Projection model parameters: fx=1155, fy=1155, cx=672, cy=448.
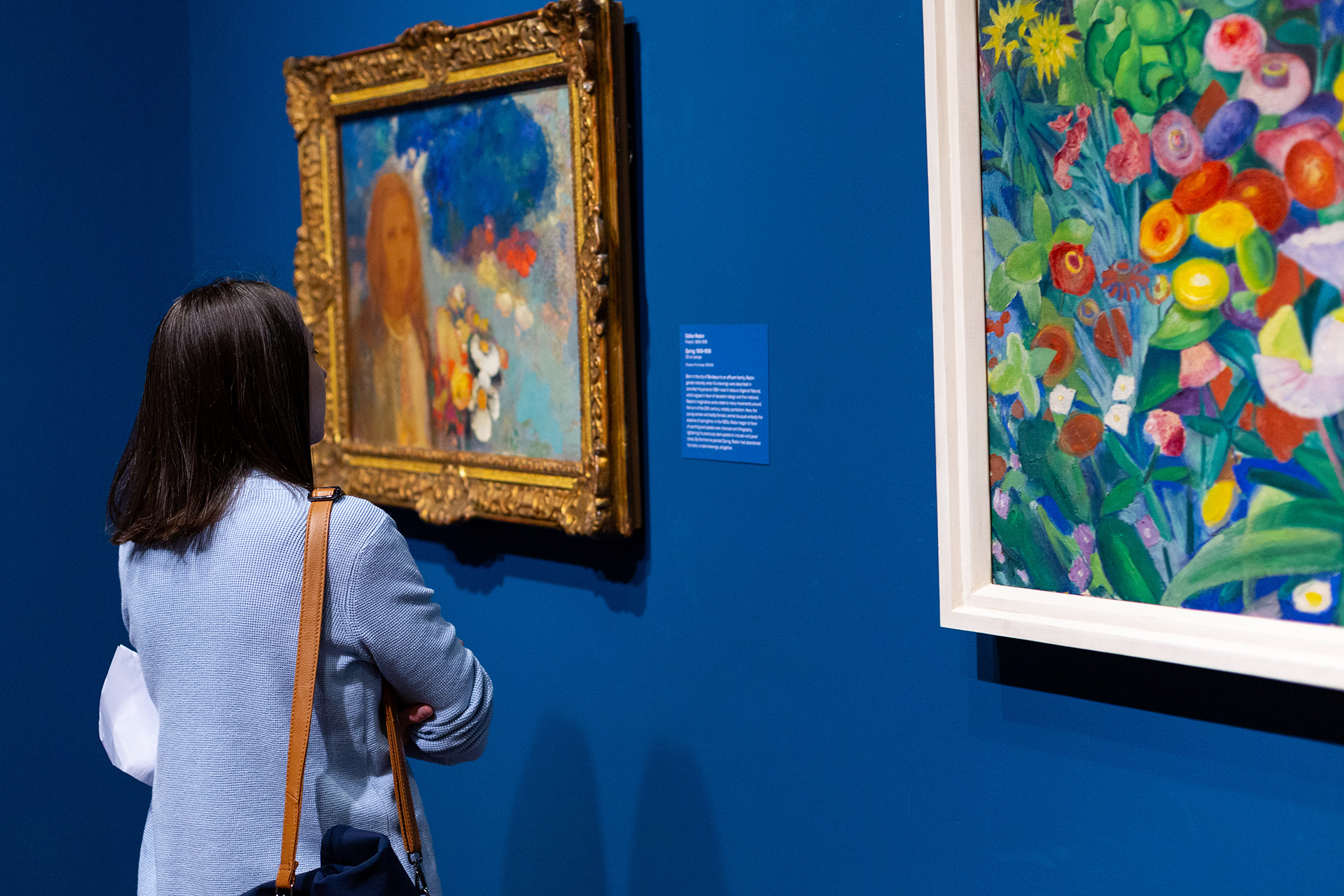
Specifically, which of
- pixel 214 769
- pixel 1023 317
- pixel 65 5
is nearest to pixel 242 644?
pixel 214 769

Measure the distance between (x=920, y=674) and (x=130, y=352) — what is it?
96.7 inches

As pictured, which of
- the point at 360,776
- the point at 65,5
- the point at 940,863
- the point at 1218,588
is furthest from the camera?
the point at 65,5

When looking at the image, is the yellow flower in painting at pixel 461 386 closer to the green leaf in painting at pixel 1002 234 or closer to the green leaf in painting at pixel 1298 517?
the green leaf in painting at pixel 1002 234

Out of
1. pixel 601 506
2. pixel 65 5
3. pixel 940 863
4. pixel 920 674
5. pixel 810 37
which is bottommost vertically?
pixel 940 863

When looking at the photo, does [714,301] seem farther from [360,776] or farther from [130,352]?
[130,352]

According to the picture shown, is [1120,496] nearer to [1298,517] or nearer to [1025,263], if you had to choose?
[1298,517]

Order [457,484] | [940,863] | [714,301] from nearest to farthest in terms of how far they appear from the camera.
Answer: [940,863] < [714,301] < [457,484]

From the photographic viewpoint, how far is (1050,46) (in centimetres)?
154

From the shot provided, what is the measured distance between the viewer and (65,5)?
9.96ft

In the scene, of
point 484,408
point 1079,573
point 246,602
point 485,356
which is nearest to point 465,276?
point 485,356

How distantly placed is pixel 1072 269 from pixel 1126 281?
74mm

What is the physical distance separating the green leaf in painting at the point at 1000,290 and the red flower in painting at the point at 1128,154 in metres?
0.19

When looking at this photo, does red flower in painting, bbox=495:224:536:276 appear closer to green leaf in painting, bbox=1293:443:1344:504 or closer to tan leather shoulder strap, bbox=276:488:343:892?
tan leather shoulder strap, bbox=276:488:343:892

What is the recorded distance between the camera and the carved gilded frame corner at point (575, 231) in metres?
2.13
